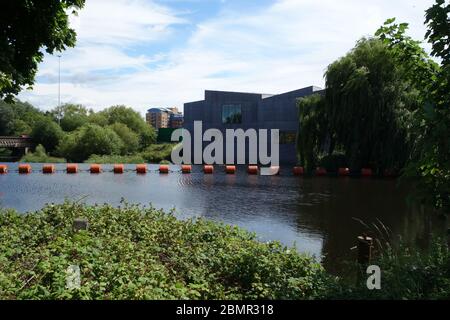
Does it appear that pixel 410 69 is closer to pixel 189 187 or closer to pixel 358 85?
pixel 189 187

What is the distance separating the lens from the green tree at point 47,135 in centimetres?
5834

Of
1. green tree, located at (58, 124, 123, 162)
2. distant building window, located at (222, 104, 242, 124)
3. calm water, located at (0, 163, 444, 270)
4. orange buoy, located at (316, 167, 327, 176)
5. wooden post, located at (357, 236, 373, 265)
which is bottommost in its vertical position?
calm water, located at (0, 163, 444, 270)

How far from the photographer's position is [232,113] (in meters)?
54.0

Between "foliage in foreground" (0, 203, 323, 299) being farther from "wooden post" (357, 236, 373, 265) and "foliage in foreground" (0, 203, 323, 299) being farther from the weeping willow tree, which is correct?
the weeping willow tree

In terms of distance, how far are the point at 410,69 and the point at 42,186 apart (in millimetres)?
20605

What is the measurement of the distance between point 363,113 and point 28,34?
80.1 feet

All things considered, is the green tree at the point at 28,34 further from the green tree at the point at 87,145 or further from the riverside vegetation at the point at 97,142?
the green tree at the point at 87,145

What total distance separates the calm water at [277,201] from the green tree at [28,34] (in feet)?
20.7

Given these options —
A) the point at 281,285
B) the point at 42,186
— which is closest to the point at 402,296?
the point at 281,285

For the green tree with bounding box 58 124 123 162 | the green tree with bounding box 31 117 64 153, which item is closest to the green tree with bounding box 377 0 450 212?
the green tree with bounding box 58 124 123 162

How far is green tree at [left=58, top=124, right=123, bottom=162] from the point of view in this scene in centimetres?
5286

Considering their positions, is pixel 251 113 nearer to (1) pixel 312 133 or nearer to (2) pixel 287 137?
(2) pixel 287 137

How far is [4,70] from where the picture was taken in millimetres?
8328

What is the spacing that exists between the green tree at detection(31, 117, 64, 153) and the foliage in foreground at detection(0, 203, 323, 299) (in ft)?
172
